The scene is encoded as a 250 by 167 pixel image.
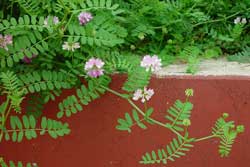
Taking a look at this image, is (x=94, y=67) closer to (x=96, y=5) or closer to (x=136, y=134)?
(x=96, y=5)

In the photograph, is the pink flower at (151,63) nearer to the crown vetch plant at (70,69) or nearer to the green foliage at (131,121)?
the crown vetch plant at (70,69)

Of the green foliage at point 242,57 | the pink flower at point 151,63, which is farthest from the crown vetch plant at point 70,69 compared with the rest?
the green foliage at point 242,57

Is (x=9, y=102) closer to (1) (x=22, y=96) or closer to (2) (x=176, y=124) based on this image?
(1) (x=22, y=96)

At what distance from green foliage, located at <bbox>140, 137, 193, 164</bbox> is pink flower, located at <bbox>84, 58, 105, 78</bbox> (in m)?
0.33

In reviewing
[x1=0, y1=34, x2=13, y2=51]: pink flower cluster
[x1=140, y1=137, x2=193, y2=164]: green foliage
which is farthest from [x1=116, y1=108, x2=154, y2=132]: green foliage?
[x1=0, y1=34, x2=13, y2=51]: pink flower cluster

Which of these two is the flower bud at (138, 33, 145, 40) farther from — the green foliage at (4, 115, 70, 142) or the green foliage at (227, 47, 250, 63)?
the green foliage at (4, 115, 70, 142)

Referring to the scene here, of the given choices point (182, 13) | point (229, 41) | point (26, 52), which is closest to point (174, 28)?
point (182, 13)

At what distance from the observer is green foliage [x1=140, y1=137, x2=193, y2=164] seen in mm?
2160

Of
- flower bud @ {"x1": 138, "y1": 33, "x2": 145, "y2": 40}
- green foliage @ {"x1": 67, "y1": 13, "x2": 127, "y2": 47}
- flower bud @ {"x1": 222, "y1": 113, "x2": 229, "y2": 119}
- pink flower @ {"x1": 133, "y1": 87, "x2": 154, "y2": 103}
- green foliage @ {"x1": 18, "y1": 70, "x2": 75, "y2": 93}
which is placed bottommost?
flower bud @ {"x1": 222, "y1": 113, "x2": 229, "y2": 119}

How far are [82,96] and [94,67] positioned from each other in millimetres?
114

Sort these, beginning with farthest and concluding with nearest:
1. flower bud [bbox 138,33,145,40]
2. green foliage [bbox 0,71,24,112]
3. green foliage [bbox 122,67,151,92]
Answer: flower bud [bbox 138,33,145,40] < green foliage [bbox 122,67,151,92] < green foliage [bbox 0,71,24,112]

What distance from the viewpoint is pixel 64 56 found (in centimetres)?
221

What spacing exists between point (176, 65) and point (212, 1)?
14.4 inches

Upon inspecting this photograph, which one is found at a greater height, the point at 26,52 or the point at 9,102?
the point at 26,52
